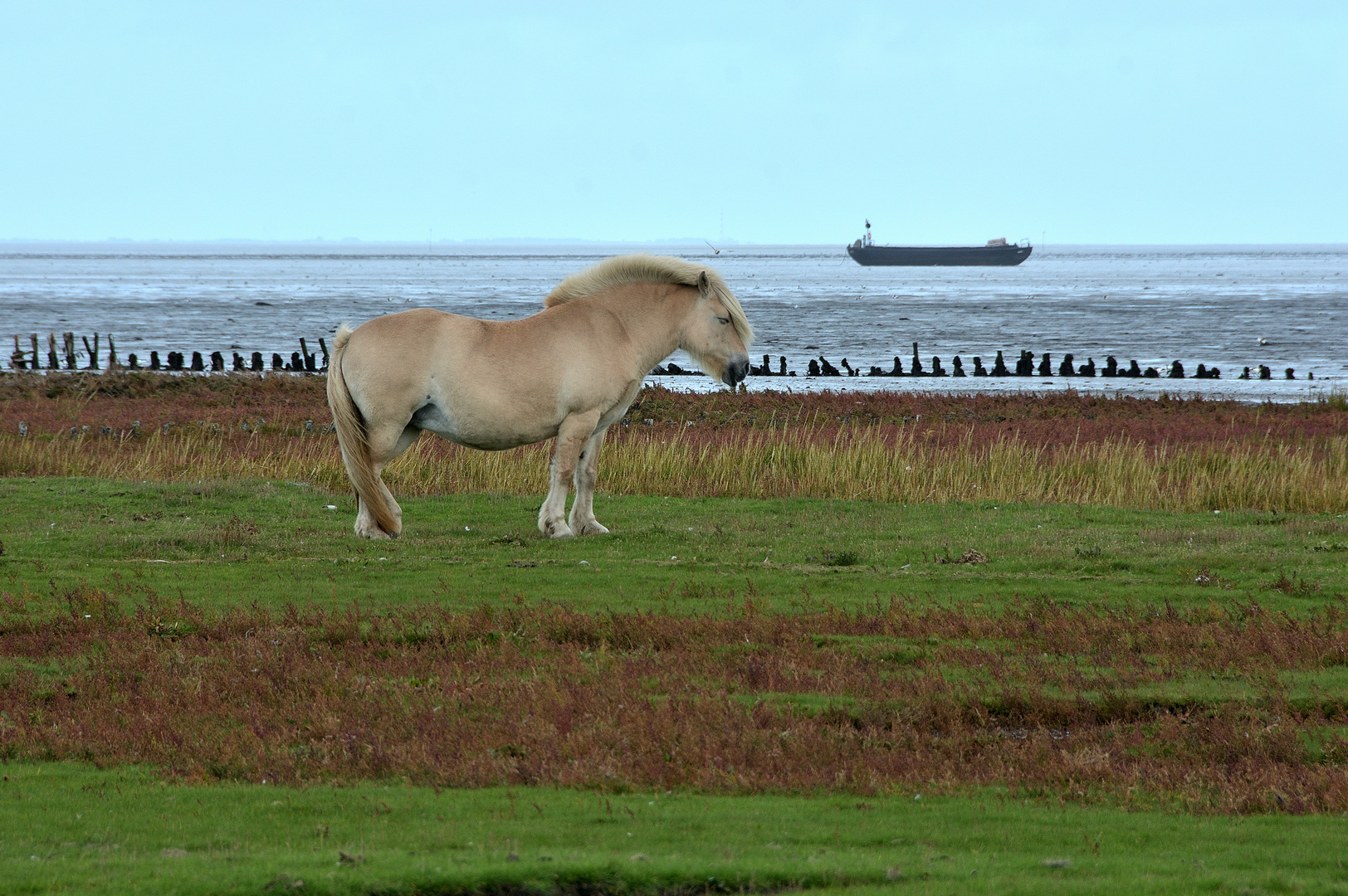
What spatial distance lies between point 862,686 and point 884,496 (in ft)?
33.4

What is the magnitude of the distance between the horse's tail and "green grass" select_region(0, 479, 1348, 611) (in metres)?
0.53

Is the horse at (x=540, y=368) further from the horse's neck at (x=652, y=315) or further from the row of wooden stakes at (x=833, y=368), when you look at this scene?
the row of wooden stakes at (x=833, y=368)

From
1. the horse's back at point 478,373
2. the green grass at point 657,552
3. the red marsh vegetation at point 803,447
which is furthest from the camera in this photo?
the red marsh vegetation at point 803,447

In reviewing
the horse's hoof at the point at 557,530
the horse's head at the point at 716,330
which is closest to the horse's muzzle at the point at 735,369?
the horse's head at the point at 716,330

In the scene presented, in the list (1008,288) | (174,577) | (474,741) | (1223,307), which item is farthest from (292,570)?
(1008,288)

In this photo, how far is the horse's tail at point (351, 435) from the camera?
1352cm

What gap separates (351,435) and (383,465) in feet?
2.04

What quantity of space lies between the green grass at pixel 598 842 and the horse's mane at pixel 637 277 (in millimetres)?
8282

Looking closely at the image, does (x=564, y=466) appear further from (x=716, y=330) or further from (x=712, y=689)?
(x=712, y=689)

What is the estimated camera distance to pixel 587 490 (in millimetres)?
14555

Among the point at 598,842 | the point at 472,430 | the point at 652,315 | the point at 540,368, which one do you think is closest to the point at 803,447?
the point at 652,315

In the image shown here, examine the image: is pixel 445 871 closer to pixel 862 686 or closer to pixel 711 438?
pixel 862 686

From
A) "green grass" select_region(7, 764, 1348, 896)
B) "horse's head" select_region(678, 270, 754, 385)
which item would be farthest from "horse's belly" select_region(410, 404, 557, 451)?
"green grass" select_region(7, 764, 1348, 896)

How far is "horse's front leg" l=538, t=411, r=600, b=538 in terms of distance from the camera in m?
13.9
